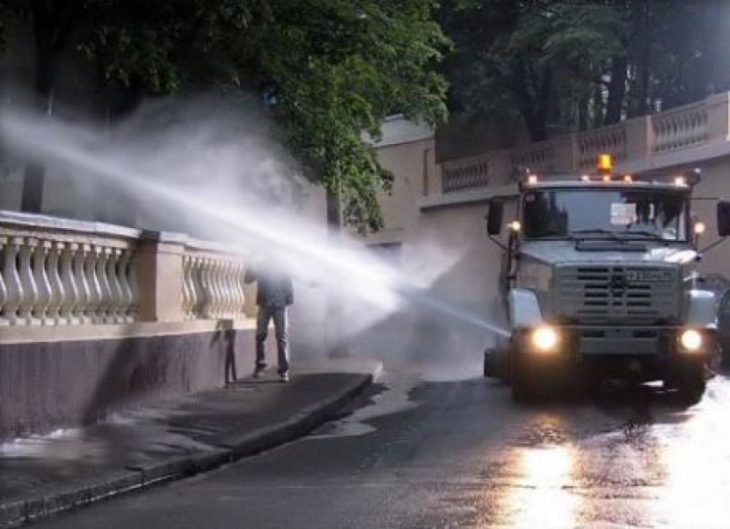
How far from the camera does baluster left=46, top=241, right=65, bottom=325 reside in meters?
10.5

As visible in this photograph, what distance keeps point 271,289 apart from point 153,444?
5.45m

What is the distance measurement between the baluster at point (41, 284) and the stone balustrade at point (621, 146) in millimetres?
15445

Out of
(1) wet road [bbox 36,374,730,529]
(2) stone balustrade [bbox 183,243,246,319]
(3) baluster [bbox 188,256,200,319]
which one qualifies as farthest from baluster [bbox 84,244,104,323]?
(3) baluster [bbox 188,256,200,319]

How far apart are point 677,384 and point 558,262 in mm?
2072

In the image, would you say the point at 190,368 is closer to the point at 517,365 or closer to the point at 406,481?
the point at 517,365

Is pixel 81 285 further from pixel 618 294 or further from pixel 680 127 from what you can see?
pixel 680 127

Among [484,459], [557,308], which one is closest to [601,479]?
[484,459]

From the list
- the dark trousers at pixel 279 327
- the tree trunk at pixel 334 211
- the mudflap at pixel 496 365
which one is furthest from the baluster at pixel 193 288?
the tree trunk at pixel 334 211

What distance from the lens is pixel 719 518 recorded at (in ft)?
24.7

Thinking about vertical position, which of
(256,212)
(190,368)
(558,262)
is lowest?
(190,368)

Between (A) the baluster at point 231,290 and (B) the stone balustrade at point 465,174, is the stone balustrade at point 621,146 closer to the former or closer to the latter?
(B) the stone balustrade at point 465,174

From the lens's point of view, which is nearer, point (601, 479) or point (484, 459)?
point (601, 479)

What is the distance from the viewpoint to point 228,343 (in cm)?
1556

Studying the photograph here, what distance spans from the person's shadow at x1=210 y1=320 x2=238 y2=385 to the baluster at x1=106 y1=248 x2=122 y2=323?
9.87ft
